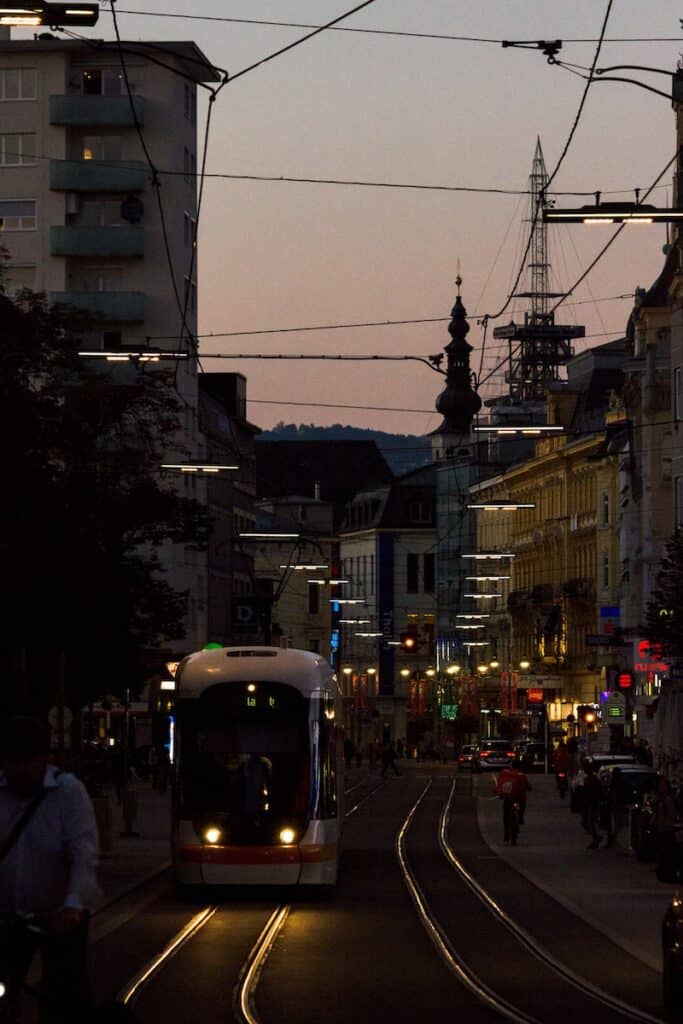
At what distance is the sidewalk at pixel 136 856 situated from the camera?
3262 centimetres

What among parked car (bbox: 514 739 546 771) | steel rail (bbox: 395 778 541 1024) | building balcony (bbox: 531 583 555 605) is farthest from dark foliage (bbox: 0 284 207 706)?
building balcony (bbox: 531 583 555 605)

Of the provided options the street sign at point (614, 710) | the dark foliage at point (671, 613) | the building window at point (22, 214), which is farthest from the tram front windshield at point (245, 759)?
the building window at point (22, 214)

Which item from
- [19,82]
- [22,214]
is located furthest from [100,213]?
[19,82]

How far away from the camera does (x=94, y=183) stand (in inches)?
3844

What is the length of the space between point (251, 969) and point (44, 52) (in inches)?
3133

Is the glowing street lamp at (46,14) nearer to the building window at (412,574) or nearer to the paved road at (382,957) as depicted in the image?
the paved road at (382,957)

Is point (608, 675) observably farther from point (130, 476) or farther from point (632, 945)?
point (632, 945)

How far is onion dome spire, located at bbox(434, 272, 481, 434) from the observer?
505 ft

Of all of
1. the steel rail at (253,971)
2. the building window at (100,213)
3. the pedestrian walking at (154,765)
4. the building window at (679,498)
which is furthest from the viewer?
the building window at (100,213)

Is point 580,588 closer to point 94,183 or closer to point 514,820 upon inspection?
point 94,183

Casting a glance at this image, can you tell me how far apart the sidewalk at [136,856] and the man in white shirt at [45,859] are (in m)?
11.8

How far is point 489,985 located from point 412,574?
497ft

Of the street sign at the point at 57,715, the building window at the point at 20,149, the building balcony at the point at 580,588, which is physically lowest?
the street sign at the point at 57,715

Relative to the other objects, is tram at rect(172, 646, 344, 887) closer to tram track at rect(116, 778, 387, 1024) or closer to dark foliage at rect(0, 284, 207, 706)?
tram track at rect(116, 778, 387, 1024)
